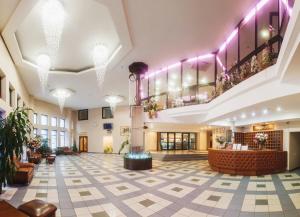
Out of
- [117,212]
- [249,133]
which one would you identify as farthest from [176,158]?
[117,212]

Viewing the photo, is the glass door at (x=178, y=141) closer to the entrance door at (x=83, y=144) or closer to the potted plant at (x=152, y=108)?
the potted plant at (x=152, y=108)

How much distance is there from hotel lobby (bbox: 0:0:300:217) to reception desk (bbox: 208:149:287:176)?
0.12 ft

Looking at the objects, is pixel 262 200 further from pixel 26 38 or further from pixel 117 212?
pixel 26 38

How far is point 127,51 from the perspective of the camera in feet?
24.9

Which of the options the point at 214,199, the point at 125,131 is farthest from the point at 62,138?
the point at 214,199

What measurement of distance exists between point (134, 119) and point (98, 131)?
10.1 m

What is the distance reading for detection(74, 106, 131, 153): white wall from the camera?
58.3ft

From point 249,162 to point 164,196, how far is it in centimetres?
422

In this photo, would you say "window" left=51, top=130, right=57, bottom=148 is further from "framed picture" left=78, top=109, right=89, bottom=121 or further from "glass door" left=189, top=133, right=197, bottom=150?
"glass door" left=189, top=133, right=197, bottom=150

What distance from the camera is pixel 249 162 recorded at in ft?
25.2

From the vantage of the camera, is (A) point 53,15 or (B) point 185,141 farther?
(B) point 185,141

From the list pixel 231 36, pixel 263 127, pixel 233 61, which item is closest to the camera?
pixel 231 36

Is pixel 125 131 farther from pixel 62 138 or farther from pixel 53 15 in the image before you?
pixel 53 15

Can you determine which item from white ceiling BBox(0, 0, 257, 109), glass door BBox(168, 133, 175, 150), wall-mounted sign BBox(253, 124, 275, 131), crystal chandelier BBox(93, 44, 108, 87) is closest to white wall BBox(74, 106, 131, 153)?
glass door BBox(168, 133, 175, 150)
